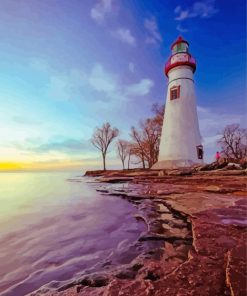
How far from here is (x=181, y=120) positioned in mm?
20891

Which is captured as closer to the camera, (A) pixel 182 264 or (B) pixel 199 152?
(A) pixel 182 264

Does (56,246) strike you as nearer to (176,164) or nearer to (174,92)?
(176,164)

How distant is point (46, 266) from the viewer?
2762mm

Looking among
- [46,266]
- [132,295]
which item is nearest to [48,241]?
[46,266]

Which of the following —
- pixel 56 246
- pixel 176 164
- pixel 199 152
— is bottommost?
pixel 56 246

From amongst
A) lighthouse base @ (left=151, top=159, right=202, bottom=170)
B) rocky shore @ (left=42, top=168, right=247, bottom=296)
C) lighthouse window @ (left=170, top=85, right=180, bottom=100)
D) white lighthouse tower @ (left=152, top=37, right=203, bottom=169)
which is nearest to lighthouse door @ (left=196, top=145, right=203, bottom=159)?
white lighthouse tower @ (left=152, top=37, right=203, bottom=169)

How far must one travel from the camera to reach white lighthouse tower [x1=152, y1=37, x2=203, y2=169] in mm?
20328

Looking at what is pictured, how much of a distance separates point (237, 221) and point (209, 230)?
2.95 feet

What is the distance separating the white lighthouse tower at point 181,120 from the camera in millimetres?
20328

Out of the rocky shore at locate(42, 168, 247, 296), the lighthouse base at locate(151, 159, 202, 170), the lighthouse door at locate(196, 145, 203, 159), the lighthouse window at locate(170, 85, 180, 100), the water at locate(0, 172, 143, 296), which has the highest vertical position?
the lighthouse window at locate(170, 85, 180, 100)

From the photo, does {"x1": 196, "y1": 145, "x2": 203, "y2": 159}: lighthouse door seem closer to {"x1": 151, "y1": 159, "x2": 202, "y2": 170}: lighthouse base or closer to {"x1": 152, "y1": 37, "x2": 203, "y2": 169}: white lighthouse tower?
{"x1": 152, "y1": 37, "x2": 203, "y2": 169}: white lighthouse tower

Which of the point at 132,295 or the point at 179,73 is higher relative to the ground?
the point at 179,73

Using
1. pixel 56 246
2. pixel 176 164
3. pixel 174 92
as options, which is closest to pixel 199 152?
pixel 176 164

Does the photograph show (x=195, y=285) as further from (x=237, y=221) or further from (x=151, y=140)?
(x=151, y=140)
